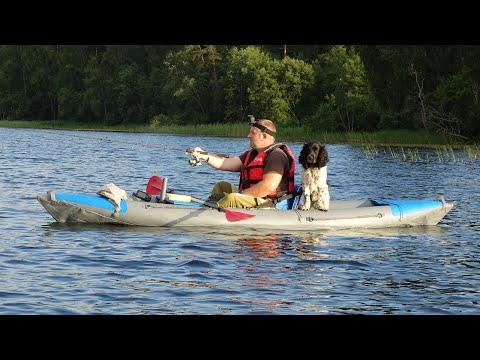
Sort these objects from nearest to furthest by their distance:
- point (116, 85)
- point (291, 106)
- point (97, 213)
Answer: point (97, 213) → point (291, 106) → point (116, 85)

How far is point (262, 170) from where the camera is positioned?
11.3 metres

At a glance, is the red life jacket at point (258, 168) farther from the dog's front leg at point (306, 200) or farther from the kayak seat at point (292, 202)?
the dog's front leg at point (306, 200)

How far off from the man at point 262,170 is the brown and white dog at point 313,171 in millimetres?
192

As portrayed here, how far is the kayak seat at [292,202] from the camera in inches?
455

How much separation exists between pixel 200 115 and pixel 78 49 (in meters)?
18.9

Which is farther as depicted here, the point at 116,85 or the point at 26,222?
the point at 116,85

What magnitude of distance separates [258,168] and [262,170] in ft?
0.19

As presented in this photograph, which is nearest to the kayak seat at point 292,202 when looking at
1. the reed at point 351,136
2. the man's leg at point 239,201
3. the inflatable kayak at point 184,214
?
the inflatable kayak at point 184,214

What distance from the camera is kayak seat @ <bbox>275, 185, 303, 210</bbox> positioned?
1155 centimetres

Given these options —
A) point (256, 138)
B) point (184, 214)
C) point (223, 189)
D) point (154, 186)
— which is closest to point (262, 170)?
point (256, 138)

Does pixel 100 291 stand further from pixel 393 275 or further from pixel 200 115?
pixel 200 115

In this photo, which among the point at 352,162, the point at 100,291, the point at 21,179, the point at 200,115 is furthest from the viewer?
the point at 200,115
